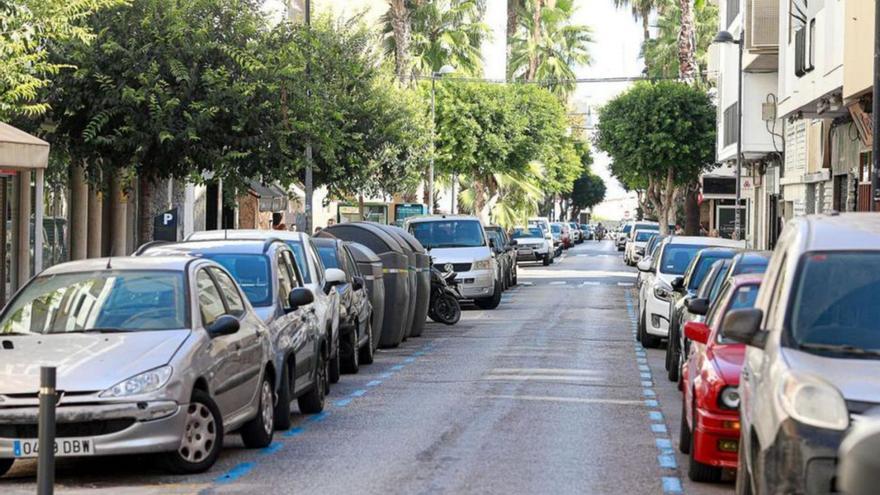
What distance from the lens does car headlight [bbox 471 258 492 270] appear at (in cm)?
3456

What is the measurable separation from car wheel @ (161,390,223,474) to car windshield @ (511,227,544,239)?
5206 cm

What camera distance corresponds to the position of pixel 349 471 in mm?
11359

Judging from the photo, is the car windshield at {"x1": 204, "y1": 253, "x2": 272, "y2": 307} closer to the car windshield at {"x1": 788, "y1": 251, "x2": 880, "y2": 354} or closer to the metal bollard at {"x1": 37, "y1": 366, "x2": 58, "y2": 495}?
the metal bollard at {"x1": 37, "y1": 366, "x2": 58, "y2": 495}

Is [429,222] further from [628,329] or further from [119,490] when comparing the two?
[119,490]

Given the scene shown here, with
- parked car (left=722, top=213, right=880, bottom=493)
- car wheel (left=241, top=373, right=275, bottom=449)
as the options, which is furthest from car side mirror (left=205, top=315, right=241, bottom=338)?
parked car (left=722, top=213, right=880, bottom=493)

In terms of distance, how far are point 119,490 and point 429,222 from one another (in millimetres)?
25342

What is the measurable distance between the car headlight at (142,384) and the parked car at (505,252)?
2820cm

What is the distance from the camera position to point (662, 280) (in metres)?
24.5

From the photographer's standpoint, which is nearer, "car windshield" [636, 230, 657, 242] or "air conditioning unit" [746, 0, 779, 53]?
"air conditioning unit" [746, 0, 779, 53]

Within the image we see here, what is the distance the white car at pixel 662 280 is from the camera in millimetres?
24141

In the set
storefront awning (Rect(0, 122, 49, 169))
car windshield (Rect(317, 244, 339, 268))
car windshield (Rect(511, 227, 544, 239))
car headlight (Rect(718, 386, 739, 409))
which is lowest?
car headlight (Rect(718, 386, 739, 409))

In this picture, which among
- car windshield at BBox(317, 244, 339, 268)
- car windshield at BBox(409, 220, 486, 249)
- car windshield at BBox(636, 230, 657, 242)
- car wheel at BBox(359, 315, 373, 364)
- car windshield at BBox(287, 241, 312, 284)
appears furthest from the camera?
car windshield at BBox(636, 230, 657, 242)

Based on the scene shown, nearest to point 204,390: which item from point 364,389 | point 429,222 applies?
point 364,389

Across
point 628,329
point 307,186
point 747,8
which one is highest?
point 747,8
